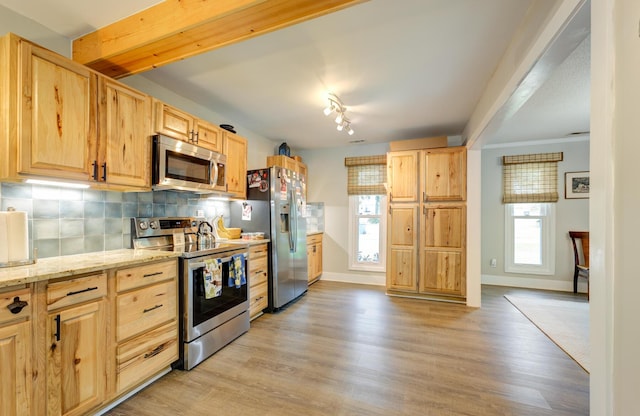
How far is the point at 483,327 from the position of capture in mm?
2883

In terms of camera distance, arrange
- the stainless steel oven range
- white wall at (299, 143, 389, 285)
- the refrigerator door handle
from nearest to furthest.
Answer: the stainless steel oven range, the refrigerator door handle, white wall at (299, 143, 389, 285)

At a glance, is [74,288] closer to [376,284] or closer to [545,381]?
[545,381]

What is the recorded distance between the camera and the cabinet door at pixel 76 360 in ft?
4.49

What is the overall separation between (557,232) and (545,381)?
3357 mm

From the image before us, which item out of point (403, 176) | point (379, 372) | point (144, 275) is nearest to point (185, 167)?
point (144, 275)

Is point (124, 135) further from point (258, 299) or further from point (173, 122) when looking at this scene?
point (258, 299)

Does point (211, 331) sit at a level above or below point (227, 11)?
below

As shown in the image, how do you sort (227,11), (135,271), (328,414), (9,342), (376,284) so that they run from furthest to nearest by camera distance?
(376,284), (135,271), (328,414), (227,11), (9,342)

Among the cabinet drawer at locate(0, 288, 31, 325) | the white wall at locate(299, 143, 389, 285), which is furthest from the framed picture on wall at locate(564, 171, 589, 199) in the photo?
the cabinet drawer at locate(0, 288, 31, 325)

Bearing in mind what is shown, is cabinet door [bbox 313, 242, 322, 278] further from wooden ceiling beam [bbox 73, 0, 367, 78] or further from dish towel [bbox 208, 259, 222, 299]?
wooden ceiling beam [bbox 73, 0, 367, 78]

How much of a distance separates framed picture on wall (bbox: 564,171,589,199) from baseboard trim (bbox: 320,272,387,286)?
10.9ft

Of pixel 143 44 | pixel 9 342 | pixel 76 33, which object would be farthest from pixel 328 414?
pixel 76 33

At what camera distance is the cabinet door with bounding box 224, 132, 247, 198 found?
9.93 ft

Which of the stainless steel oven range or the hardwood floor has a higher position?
the stainless steel oven range
